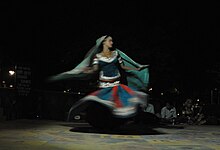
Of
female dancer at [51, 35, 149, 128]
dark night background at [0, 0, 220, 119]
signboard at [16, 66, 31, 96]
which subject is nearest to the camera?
female dancer at [51, 35, 149, 128]

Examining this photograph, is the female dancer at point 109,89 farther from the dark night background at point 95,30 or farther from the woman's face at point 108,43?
the dark night background at point 95,30

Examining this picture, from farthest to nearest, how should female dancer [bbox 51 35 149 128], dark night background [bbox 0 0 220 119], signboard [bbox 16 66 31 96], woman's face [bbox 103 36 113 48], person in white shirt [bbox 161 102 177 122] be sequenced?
1. dark night background [bbox 0 0 220 119]
2. person in white shirt [bbox 161 102 177 122]
3. signboard [bbox 16 66 31 96]
4. woman's face [bbox 103 36 113 48]
5. female dancer [bbox 51 35 149 128]

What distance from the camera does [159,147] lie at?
26.9 feet

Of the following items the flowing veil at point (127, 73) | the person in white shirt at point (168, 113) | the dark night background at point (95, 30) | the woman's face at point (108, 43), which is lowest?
the person in white shirt at point (168, 113)

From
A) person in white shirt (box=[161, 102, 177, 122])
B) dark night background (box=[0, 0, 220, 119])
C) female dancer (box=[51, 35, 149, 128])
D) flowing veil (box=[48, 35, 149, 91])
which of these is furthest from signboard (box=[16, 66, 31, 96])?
person in white shirt (box=[161, 102, 177, 122])

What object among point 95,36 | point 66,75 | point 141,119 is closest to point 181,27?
point 95,36

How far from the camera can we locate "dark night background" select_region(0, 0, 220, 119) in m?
20.5

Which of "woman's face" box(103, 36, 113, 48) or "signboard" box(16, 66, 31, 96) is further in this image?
"signboard" box(16, 66, 31, 96)

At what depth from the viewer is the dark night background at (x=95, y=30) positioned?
67.2 feet

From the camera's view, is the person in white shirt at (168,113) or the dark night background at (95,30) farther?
the dark night background at (95,30)

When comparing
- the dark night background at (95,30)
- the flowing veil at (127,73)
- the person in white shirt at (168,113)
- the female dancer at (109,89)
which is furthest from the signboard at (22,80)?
the person in white shirt at (168,113)

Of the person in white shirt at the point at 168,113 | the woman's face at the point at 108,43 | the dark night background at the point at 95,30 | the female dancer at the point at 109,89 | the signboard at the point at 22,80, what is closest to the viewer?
the female dancer at the point at 109,89

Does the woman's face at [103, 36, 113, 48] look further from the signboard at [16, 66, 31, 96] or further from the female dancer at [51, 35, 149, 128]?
the signboard at [16, 66, 31, 96]

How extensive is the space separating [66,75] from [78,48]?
941cm
